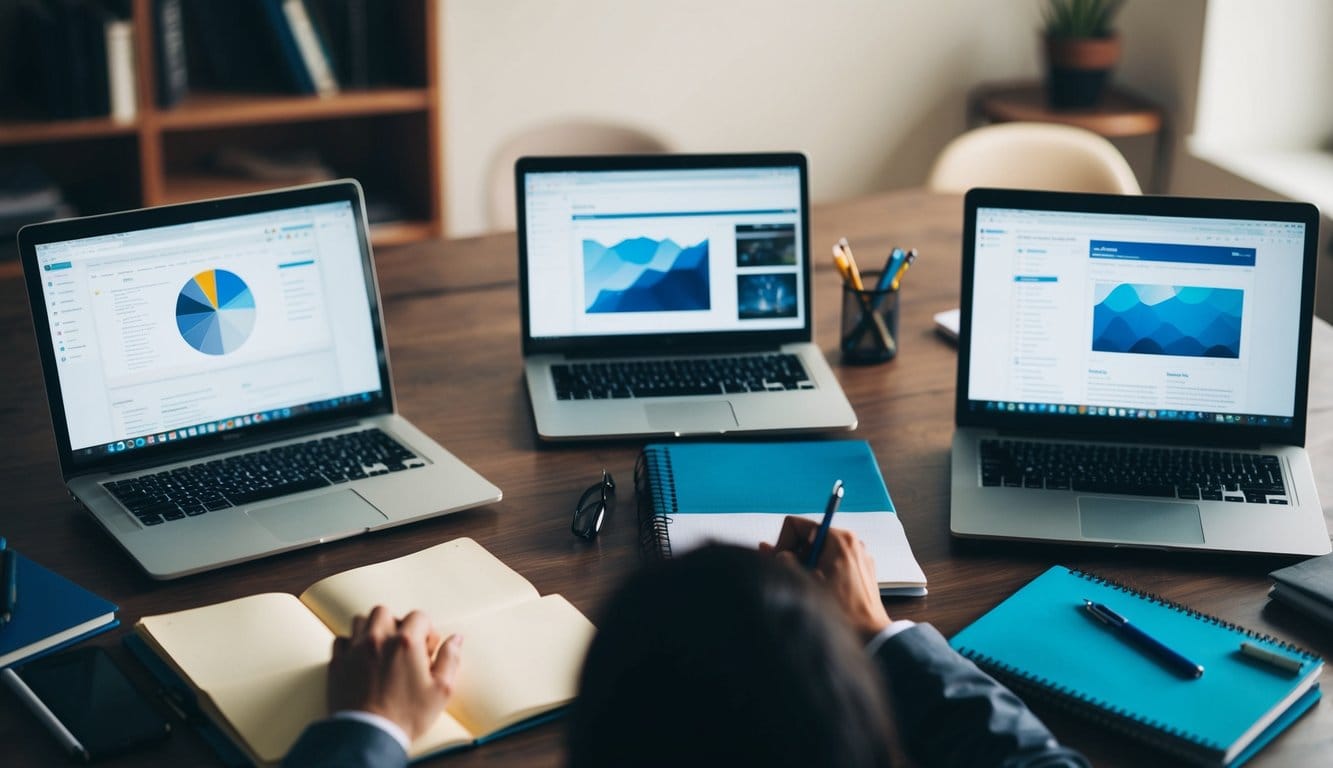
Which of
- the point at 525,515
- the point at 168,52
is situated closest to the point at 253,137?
the point at 168,52

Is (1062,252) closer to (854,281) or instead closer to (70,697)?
(854,281)

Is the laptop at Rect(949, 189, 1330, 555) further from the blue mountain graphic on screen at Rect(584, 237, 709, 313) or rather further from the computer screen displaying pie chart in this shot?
the computer screen displaying pie chart

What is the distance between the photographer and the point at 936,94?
3898mm

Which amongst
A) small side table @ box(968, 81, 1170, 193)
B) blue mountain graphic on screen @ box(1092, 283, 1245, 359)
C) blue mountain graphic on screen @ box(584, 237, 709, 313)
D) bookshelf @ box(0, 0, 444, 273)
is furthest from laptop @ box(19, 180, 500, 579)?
small side table @ box(968, 81, 1170, 193)

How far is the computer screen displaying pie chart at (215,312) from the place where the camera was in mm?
1484

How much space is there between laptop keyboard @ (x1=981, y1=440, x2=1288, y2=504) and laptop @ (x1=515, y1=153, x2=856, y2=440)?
291 millimetres

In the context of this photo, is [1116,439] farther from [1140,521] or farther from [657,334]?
[657,334]

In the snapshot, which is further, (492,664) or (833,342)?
(833,342)

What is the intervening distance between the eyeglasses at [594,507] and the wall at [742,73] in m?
2.10

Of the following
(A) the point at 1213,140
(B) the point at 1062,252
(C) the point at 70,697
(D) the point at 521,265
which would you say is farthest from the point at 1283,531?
(A) the point at 1213,140

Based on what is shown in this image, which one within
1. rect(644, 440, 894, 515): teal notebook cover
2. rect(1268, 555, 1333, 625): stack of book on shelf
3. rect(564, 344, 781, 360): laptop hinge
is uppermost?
rect(564, 344, 781, 360): laptop hinge

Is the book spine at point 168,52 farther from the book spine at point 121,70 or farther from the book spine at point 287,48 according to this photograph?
the book spine at point 287,48

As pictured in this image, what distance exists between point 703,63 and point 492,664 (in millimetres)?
2745

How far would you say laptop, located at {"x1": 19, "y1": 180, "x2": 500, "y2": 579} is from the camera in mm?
1409
